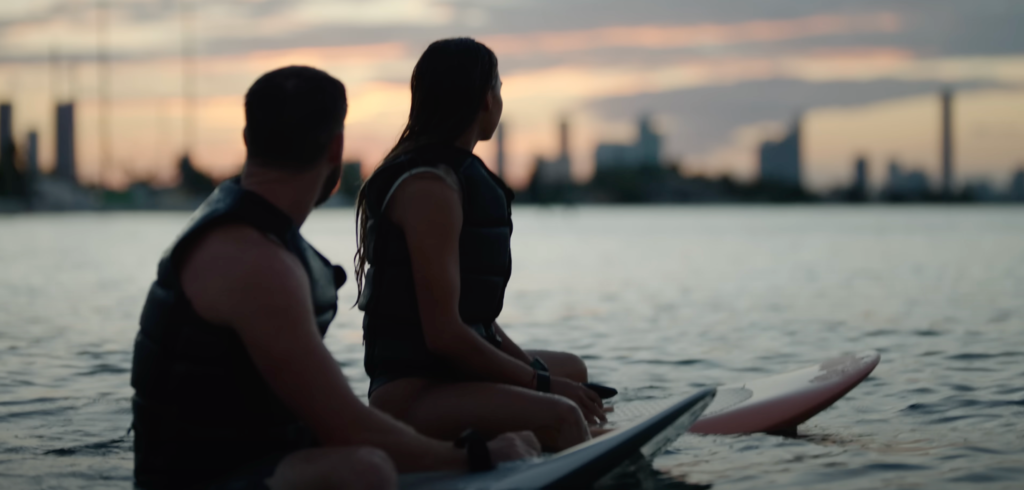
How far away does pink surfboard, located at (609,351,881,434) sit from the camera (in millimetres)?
5199

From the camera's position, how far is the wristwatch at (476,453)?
304cm

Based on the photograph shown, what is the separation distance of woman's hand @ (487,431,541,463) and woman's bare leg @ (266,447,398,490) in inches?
17.0

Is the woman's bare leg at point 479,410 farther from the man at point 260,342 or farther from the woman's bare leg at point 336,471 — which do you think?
the woman's bare leg at point 336,471

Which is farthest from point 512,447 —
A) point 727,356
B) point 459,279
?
point 727,356

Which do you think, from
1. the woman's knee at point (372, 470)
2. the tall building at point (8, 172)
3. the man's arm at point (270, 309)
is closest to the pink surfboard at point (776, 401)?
the woman's knee at point (372, 470)

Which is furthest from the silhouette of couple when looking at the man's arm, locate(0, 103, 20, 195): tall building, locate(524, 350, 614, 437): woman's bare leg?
locate(0, 103, 20, 195): tall building

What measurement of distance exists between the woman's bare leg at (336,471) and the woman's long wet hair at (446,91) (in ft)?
3.39

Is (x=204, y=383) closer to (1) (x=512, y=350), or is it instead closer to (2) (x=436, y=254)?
(2) (x=436, y=254)

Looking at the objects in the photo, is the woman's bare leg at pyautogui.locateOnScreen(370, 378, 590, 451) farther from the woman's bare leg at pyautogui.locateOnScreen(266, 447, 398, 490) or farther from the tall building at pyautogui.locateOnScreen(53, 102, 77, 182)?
the tall building at pyautogui.locateOnScreen(53, 102, 77, 182)

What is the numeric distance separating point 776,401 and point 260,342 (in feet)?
11.4

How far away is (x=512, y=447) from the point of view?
10.4 feet

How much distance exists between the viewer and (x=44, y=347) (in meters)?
9.49

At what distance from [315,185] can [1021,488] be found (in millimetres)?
3102

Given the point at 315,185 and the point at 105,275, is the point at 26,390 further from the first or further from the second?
the point at 105,275
